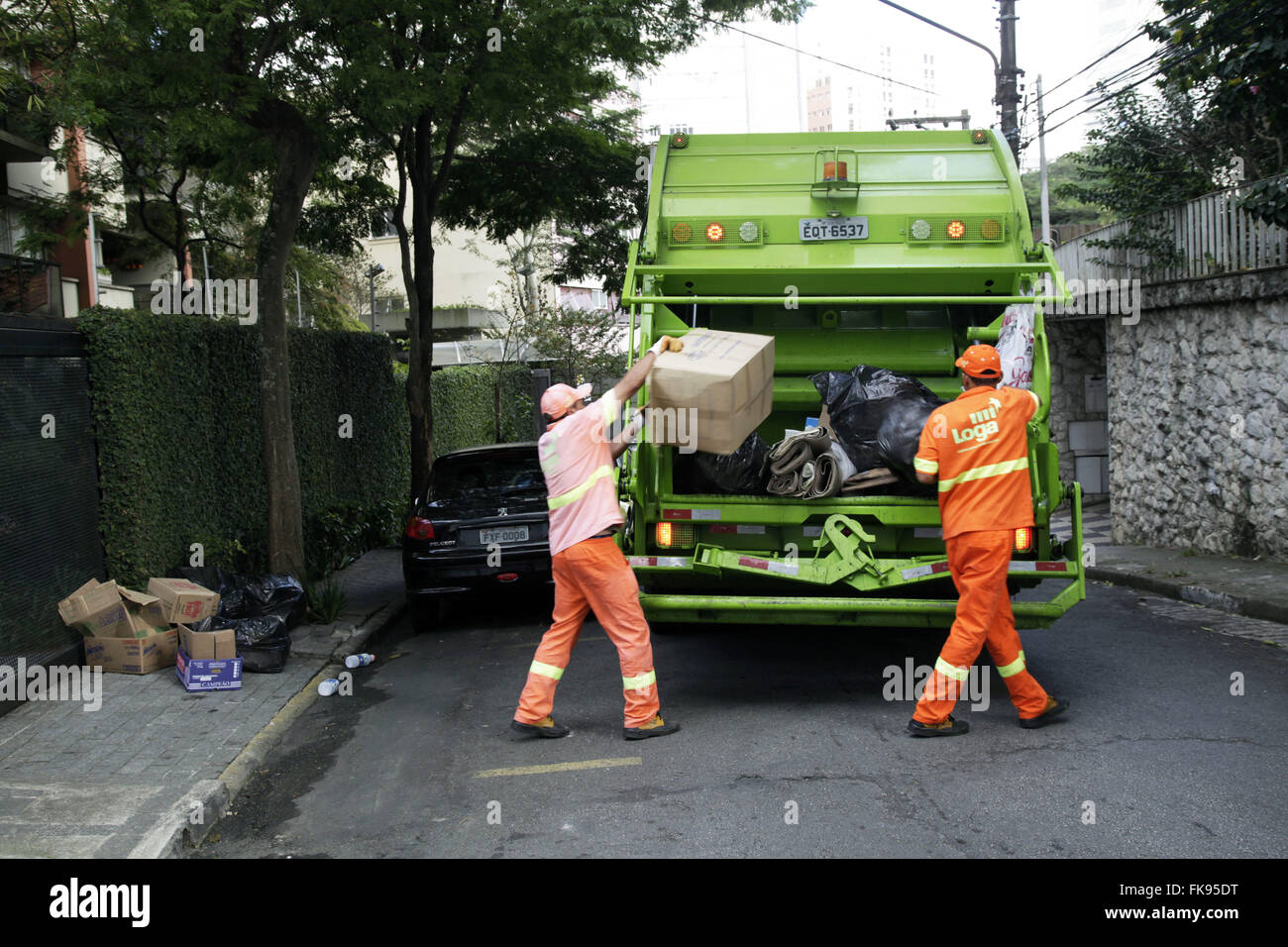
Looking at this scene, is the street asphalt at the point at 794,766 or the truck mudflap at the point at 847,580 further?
the truck mudflap at the point at 847,580

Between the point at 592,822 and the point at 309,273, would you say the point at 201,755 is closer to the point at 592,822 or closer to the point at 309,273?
the point at 592,822

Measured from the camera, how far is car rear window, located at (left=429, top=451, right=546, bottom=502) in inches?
389

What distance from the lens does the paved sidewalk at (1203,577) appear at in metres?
9.10

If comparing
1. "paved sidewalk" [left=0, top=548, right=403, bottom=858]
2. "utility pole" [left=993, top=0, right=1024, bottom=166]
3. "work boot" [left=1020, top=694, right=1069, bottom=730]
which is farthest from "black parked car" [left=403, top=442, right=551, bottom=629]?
"utility pole" [left=993, top=0, right=1024, bottom=166]

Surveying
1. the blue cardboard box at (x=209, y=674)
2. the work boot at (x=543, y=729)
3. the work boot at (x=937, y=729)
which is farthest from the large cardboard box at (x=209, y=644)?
the work boot at (x=937, y=729)

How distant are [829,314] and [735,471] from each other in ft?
5.80

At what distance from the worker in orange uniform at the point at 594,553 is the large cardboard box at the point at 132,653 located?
2.86m

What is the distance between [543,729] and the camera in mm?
6055

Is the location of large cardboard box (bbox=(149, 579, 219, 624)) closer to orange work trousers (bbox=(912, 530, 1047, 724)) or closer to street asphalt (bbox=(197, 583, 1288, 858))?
street asphalt (bbox=(197, 583, 1288, 858))

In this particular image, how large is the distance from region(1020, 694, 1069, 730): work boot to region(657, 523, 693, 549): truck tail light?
6.48ft

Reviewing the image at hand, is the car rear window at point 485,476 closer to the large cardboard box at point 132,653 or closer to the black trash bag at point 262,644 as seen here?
the black trash bag at point 262,644

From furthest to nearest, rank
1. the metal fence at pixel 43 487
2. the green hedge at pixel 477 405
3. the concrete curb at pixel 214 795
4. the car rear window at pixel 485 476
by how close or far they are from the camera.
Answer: the green hedge at pixel 477 405
the car rear window at pixel 485 476
the metal fence at pixel 43 487
the concrete curb at pixel 214 795
